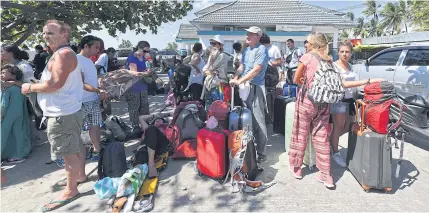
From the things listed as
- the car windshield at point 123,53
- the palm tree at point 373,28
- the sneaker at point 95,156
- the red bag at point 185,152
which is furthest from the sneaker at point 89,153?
the palm tree at point 373,28

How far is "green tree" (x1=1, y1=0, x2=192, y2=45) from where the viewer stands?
7727 millimetres

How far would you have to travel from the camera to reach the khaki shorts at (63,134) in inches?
106

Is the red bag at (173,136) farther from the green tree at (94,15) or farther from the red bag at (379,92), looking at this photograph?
the green tree at (94,15)

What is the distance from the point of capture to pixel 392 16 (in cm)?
4528

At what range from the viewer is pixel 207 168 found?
3.25 m

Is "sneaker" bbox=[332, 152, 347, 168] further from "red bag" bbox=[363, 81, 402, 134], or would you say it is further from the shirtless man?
the shirtless man

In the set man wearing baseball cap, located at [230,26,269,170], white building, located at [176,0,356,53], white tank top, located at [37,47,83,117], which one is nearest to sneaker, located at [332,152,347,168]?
man wearing baseball cap, located at [230,26,269,170]

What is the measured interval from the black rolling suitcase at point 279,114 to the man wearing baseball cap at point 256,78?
3.17 ft

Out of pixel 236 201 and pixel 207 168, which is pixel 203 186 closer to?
pixel 207 168

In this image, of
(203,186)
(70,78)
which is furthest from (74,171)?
(203,186)

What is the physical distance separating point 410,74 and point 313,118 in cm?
384

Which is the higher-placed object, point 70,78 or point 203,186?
point 70,78

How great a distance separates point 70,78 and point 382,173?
335 centimetres

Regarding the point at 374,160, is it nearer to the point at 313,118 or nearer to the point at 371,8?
the point at 313,118
